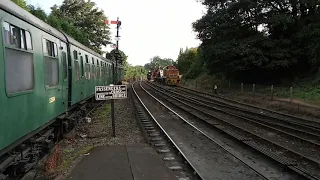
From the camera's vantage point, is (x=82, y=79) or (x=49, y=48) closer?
(x=49, y=48)

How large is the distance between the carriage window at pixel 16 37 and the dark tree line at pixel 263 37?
2334 centimetres

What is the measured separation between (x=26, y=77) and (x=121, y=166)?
2693mm

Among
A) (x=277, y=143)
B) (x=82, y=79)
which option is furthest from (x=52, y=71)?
(x=277, y=143)

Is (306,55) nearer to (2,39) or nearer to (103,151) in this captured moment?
(103,151)

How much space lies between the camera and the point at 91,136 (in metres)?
11.5

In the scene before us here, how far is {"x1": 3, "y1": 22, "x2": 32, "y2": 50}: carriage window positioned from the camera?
514 centimetres

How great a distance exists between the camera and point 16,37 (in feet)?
18.5

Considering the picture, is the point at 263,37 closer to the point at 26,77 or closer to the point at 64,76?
the point at 64,76

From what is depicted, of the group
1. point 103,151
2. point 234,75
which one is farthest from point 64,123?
point 234,75


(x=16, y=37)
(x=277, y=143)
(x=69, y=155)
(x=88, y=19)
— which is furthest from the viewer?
(x=88, y=19)

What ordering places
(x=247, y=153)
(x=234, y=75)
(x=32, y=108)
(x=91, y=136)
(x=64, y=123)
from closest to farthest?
(x=32, y=108), (x=247, y=153), (x=64, y=123), (x=91, y=136), (x=234, y=75)

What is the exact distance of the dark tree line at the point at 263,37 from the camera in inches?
1096

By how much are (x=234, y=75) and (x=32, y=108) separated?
31622 mm

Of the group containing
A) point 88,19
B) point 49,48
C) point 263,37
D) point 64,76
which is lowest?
point 64,76
